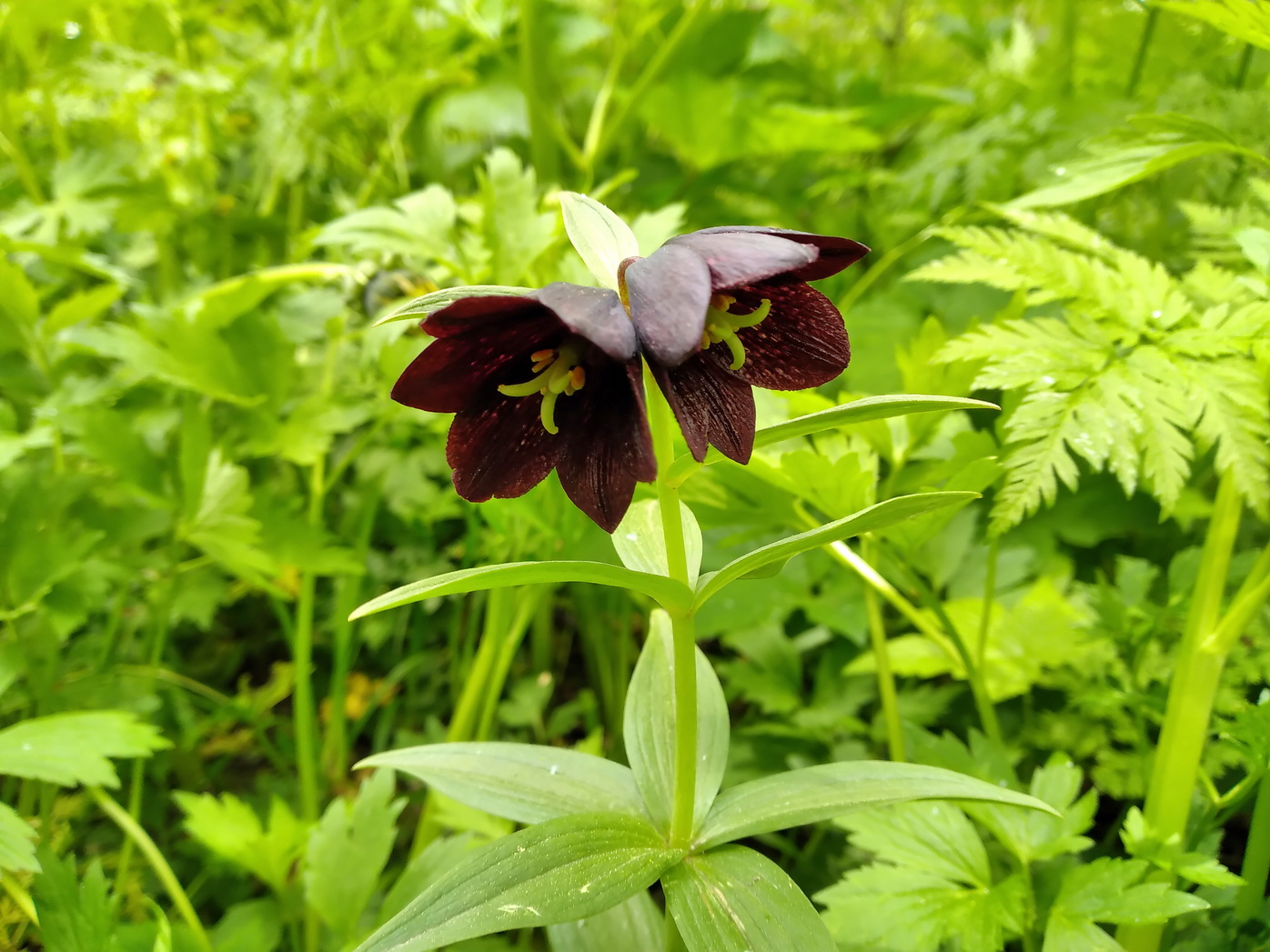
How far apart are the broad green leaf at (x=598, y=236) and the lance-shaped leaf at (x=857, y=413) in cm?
13

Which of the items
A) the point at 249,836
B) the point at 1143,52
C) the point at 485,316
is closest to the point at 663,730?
the point at 485,316

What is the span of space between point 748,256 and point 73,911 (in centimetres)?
74

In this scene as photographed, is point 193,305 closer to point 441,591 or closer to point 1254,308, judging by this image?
point 441,591

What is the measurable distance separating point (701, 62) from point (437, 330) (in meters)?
→ 1.49

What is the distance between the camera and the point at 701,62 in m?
1.63

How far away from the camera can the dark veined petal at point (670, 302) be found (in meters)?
0.37

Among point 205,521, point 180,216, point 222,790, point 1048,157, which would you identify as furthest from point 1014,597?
point 180,216

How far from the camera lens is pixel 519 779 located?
575 millimetres

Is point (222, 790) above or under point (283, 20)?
under

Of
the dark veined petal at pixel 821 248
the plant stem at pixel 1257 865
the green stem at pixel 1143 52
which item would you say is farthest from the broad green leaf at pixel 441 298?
the green stem at pixel 1143 52

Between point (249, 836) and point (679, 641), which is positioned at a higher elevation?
point (679, 641)

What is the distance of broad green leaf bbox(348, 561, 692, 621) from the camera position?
0.39 metres

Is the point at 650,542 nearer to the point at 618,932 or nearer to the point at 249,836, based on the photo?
the point at 618,932

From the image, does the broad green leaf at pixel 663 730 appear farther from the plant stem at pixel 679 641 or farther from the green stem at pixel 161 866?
the green stem at pixel 161 866
